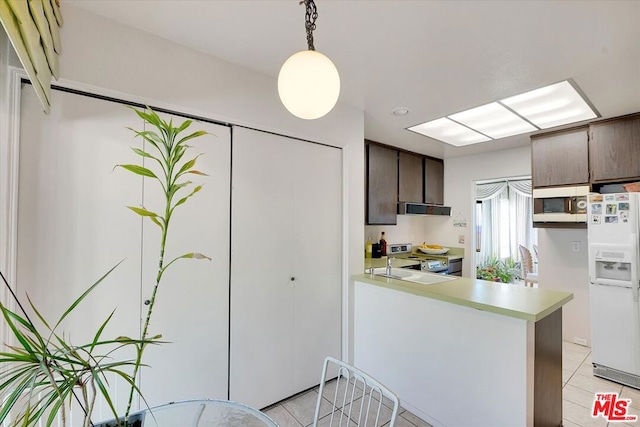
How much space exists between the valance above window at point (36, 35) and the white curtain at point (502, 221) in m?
6.78

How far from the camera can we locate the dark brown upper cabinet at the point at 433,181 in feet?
14.5

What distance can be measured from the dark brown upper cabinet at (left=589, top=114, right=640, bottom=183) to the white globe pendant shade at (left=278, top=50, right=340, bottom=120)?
3250mm

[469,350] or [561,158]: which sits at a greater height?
[561,158]

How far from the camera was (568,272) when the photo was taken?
3385mm

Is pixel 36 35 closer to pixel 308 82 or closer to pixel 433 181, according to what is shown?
pixel 308 82

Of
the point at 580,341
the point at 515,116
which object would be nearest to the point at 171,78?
the point at 515,116

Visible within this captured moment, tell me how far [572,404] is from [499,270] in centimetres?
423

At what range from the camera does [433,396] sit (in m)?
2.08

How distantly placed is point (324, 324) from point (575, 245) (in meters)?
3.00

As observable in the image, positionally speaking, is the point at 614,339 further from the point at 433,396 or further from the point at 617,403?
the point at 433,396

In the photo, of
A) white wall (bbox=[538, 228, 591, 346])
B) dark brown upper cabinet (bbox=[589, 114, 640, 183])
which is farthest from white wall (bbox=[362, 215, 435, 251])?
dark brown upper cabinet (bbox=[589, 114, 640, 183])

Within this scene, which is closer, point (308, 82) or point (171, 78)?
point (308, 82)

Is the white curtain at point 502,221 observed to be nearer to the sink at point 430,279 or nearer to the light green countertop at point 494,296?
the sink at point 430,279

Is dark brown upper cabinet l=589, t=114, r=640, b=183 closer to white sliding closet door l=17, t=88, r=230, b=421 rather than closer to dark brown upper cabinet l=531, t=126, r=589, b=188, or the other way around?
dark brown upper cabinet l=531, t=126, r=589, b=188
